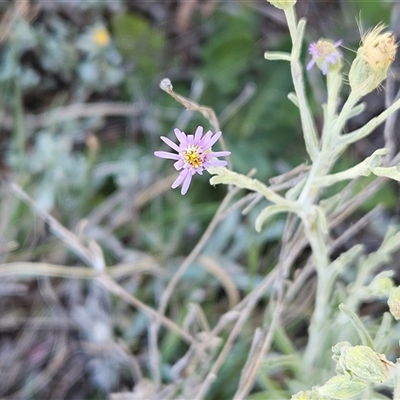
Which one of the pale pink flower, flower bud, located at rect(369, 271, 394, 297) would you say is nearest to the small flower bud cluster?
flower bud, located at rect(369, 271, 394, 297)

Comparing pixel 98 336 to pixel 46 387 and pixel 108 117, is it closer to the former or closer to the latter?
pixel 46 387

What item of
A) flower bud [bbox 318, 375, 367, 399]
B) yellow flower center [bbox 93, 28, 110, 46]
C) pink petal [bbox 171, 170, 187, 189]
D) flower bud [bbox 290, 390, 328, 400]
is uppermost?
yellow flower center [bbox 93, 28, 110, 46]

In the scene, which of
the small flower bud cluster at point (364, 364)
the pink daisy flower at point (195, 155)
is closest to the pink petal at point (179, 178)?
the pink daisy flower at point (195, 155)

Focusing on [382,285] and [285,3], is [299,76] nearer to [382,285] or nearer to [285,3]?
[285,3]

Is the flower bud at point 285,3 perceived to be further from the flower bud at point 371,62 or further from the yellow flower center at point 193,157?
the yellow flower center at point 193,157

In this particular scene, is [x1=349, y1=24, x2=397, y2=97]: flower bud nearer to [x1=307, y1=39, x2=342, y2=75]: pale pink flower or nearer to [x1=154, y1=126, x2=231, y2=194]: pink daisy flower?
[x1=307, y1=39, x2=342, y2=75]: pale pink flower

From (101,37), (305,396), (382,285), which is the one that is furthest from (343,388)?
(101,37)

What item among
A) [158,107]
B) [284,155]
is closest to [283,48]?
[284,155]
